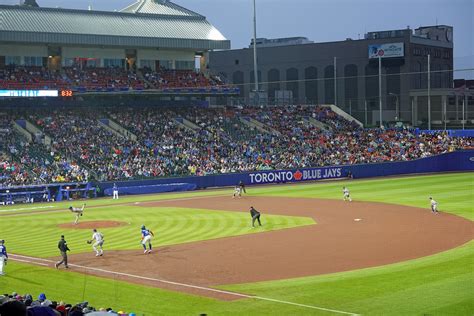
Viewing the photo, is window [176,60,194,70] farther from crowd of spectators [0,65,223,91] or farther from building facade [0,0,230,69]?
crowd of spectators [0,65,223,91]

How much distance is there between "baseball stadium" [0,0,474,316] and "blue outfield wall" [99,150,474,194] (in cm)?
16

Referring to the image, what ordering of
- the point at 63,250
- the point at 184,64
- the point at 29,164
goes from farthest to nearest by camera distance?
the point at 184,64
the point at 29,164
the point at 63,250

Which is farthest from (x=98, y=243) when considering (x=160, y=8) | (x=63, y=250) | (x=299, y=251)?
(x=160, y=8)

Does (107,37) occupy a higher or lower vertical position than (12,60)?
higher

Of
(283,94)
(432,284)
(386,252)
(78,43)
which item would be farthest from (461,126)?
(432,284)

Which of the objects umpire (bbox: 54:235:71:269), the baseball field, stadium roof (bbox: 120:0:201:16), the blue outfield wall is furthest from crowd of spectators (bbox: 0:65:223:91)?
umpire (bbox: 54:235:71:269)

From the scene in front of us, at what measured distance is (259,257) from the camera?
1104 inches

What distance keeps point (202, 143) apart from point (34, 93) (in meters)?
17.1

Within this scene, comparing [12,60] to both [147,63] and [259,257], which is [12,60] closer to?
[147,63]

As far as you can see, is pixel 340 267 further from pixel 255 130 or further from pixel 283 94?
pixel 283 94

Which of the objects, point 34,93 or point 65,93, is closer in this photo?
point 34,93

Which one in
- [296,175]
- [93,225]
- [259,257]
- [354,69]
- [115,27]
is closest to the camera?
[259,257]

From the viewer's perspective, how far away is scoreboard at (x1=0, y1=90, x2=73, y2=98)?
6391 cm

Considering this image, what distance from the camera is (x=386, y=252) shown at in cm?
2841
